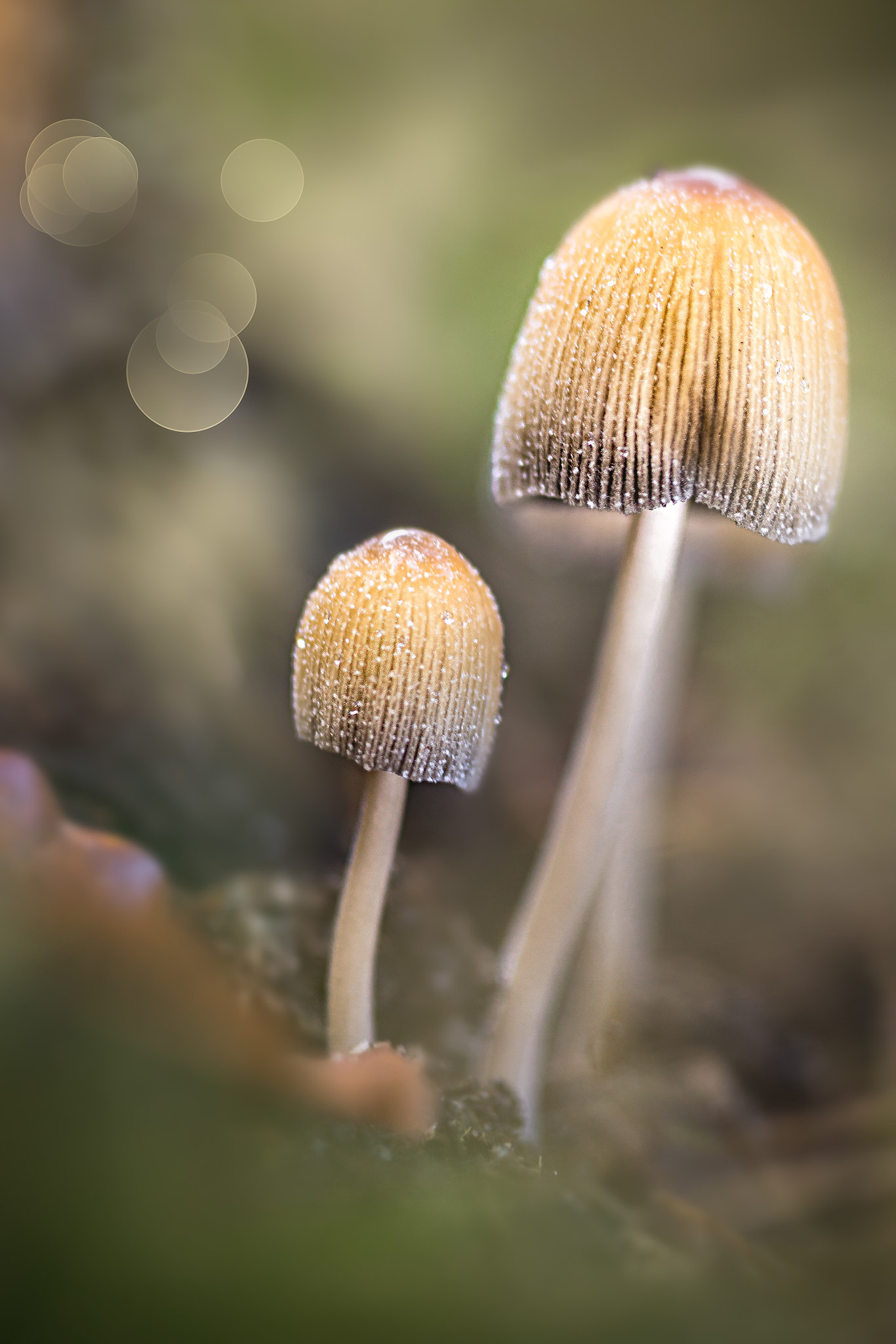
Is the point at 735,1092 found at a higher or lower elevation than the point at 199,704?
lower

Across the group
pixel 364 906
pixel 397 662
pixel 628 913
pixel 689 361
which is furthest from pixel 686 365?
pixel 628 913

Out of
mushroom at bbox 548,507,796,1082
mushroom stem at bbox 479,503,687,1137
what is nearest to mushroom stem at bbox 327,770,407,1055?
mushroom stem at bbox 479,503,687,1137

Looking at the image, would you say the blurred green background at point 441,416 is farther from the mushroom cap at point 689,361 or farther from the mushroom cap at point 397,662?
the mushroom cap at point 689,361

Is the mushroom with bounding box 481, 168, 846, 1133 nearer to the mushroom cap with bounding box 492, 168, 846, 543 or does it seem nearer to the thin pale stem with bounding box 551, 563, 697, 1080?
the mushroom cap with bounding box 492, 168, 846, 543

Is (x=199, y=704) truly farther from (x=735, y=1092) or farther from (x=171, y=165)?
(x=171, y=165)

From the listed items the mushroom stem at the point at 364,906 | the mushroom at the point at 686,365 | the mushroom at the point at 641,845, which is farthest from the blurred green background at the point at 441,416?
the mushroom at the point at 686,365

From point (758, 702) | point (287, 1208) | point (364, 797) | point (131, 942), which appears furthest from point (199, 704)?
point (758, 702)

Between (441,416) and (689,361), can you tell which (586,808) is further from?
(441,416)
